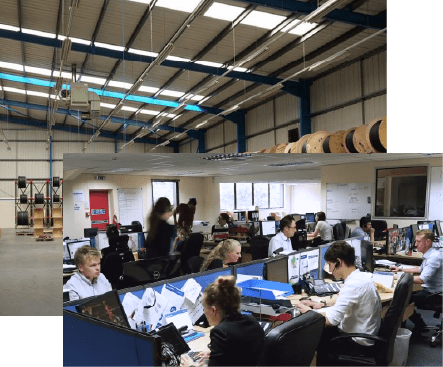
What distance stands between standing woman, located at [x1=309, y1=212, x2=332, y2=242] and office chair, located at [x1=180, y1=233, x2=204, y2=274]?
88 centimetres

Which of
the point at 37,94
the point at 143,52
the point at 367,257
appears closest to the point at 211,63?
the point at 143,52

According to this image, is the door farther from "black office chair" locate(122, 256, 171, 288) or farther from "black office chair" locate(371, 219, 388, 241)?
"black office chair" locate(371, 219, 388, 241)

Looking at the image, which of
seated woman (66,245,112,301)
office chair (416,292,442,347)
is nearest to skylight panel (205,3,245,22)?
office chair (416,292,442,347)

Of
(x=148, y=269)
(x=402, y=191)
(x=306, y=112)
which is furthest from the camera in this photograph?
(x=306, y=112)

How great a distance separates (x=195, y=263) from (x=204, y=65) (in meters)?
6.73

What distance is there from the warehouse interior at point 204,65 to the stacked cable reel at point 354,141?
5.08 ft

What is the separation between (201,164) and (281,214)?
0.78 metres

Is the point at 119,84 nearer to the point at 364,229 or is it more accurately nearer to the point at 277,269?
the point at 277,269

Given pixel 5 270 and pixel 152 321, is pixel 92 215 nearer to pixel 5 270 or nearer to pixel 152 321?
pixel 152 321

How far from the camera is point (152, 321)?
2.52 meters

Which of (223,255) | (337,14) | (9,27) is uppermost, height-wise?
(9,27)

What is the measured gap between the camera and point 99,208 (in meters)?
2.60

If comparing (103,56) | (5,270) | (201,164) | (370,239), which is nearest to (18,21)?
(103,56)

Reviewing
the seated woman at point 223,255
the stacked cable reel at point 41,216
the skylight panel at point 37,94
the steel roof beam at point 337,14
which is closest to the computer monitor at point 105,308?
the seated woman at point 223,255
